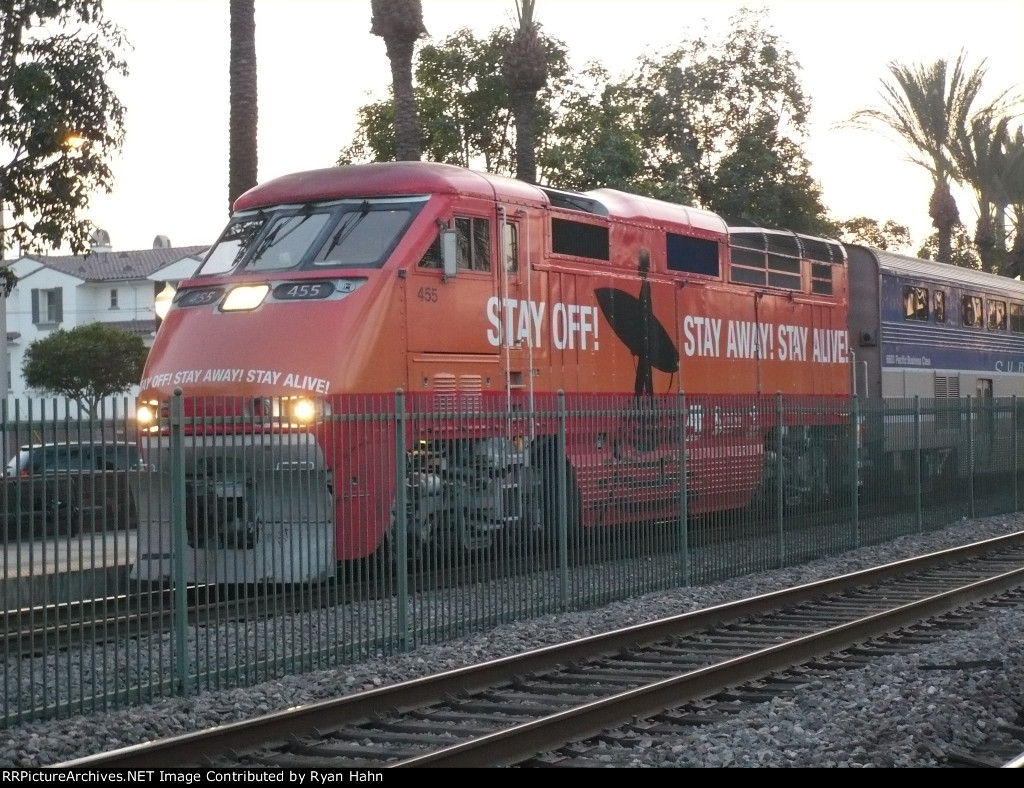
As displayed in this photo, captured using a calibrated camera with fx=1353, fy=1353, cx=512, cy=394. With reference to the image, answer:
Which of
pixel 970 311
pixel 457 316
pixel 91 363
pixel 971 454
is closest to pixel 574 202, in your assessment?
pixel 457 316

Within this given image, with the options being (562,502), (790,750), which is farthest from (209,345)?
(790,750)

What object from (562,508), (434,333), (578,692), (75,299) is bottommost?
(578,692)

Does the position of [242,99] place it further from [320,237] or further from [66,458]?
[66,458]

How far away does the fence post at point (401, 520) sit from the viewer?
10.6 meters

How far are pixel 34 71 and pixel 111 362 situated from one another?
37.2m

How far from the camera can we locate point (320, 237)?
13.6 m

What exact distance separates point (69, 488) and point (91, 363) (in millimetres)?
48557

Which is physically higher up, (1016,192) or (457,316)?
(1016,192)

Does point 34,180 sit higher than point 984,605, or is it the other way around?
point 34,180

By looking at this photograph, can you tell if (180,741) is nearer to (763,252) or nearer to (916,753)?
(916,753)

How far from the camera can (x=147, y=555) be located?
28.9 ft

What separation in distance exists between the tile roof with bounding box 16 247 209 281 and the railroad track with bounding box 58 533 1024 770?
191 ft

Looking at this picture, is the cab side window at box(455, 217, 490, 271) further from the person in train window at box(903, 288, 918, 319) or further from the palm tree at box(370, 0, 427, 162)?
the person in train window at box(903, 288, 918, 319)

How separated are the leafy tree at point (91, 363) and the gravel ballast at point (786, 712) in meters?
45.8
